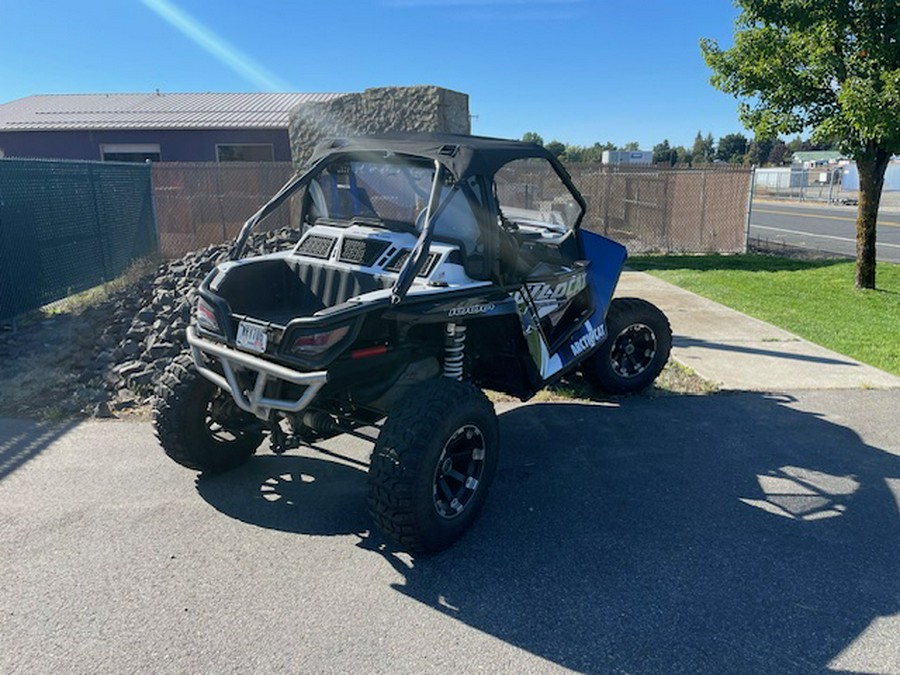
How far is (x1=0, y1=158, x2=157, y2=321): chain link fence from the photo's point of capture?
8336 mm

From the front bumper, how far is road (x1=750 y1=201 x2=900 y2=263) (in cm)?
1567

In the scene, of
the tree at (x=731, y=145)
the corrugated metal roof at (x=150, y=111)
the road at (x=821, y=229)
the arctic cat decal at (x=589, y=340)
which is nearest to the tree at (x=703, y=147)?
the tree at (x=731, y=145)

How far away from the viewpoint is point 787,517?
3914 millimetres

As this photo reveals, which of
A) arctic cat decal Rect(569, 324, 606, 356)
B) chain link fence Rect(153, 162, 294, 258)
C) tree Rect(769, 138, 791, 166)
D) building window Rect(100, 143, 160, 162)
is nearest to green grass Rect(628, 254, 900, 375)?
arctic cat decal Rect(569, 324, 606, 356)

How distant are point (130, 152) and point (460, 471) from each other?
A: 20900 mm

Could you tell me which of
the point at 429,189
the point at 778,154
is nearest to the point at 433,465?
the point at 429,189

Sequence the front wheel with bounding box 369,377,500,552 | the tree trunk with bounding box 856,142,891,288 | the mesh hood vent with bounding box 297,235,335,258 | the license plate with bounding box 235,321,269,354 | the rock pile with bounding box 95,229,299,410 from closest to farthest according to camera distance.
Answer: the front wheel with bounding box 369,377,500,552
the license plate with bounding box 235,321,269,354
the mesh hood vent with bounding box 297,235,335,258
the rock pile with bounding box 95,229,299,410
the tree trunk with bounding box 856,142,891,288

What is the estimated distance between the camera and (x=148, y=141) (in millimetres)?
20719

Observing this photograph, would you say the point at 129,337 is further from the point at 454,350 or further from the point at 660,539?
the point at 660,539

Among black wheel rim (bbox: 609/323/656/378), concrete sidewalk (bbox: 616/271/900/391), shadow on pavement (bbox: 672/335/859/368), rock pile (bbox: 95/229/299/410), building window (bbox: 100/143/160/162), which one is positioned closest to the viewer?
black wheel rim (bbox: 609/323/656/378)

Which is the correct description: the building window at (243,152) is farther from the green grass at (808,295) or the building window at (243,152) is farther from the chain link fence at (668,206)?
the green grass at (808,295)

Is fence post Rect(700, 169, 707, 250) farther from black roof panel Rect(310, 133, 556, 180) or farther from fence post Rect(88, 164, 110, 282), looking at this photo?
fence post Rect(88, 164, 110, 282)

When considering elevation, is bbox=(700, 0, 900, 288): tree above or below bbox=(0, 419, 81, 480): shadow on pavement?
above

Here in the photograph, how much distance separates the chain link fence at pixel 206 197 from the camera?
13.8 meters
